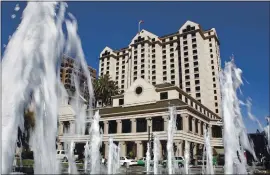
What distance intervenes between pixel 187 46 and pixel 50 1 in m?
77.3

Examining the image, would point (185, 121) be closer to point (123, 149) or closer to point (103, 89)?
point (123, 149)

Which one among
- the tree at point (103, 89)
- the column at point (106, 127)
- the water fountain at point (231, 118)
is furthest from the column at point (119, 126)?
the water fountain at point (231, 118)

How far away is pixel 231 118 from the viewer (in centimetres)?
1515

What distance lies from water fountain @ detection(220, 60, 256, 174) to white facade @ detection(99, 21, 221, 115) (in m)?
63.2

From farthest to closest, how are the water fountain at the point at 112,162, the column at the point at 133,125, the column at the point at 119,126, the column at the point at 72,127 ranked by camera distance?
the column at the point at 72,127
the column at the point at 119,126
the column at the point at 133,125
the water fountain at the point at 112,162

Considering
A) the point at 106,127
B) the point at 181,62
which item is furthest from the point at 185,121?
the point at 181,62

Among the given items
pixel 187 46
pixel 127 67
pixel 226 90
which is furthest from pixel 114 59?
pixel 226 90

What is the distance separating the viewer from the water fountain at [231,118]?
13953mm

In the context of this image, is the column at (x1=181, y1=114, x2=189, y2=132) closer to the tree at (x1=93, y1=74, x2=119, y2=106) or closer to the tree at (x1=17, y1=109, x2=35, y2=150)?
the tree at (x1=17, y1=109, x2=35, y2=150)

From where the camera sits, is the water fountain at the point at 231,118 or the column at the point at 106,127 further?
the column at the point at 106,127

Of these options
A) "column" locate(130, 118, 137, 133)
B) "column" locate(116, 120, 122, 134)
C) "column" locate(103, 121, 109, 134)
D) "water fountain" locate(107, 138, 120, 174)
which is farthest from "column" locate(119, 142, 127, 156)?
"water fountain" locate(107, 138, 120, 174)

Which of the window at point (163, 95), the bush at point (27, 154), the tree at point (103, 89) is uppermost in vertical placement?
the tree at point (103, 89)

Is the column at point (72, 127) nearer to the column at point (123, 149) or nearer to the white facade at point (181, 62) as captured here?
the column at point (123, 149)

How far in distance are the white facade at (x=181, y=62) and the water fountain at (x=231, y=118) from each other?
63.2 m
